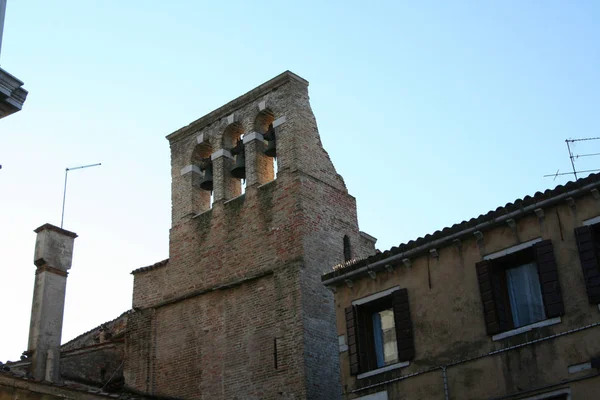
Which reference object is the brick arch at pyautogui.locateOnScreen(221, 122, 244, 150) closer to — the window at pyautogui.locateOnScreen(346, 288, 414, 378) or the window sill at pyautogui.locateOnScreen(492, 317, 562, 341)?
the window at pyautogui.locateOnScreen(346, 288, 414, 378)

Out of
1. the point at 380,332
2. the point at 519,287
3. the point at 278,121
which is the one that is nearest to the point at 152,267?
the point at 278,121

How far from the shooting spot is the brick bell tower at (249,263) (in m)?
21.8

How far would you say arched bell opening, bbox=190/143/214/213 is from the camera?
26062 millimetres

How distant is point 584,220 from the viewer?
584 inches

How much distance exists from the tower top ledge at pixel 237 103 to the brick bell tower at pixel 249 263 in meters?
0.04

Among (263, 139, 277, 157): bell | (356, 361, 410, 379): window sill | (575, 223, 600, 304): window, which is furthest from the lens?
(263, 139, 277, 157): bell

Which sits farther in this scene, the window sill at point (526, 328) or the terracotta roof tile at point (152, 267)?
the terracotta roof tile at point (152, 267)

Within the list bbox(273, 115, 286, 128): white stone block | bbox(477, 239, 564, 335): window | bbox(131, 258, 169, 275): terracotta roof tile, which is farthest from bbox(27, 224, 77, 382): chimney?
bbox(477, 239, 564, 335): window

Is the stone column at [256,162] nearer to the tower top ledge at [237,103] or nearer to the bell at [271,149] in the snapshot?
the bell at [271,149]

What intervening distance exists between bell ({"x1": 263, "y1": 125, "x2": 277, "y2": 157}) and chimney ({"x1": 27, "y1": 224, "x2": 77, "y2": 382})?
5.51m

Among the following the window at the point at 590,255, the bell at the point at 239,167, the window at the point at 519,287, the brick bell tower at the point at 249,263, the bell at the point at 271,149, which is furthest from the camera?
the bell at the point at 239,167

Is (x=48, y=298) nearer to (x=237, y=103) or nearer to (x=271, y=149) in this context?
(x=271, y=149)

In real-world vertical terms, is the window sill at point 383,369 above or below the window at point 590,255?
below

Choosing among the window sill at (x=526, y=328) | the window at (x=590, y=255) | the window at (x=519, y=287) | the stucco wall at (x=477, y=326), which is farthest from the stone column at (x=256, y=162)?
the window at (x=590, y=255)
